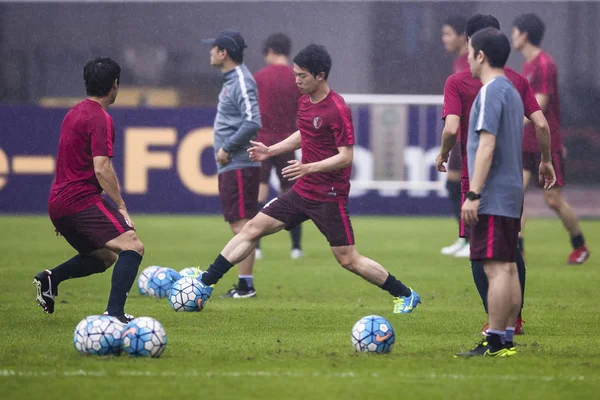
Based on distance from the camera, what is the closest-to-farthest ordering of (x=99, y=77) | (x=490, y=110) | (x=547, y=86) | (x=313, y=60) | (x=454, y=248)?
(x=490, y=110) < (x=99, y=77) < (x=313, y=60) < (x=547, y=86) < (x=454, y=248)

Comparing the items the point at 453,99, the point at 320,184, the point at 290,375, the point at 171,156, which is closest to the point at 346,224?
the point at 320,184

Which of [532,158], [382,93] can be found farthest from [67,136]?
[382,93]

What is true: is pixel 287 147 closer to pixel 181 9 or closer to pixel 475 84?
pixel 475 84

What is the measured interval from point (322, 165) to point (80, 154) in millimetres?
1813

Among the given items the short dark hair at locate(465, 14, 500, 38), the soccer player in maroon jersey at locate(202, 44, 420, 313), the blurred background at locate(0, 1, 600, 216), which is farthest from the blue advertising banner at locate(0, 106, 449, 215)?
the short dark hair at locate(465, 14, 500, 38)

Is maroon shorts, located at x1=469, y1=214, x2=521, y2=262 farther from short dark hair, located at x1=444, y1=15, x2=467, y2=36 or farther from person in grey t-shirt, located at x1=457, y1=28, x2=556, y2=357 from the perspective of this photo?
short dark hair, located at x1=444, y1=15, x2=467, y2=36

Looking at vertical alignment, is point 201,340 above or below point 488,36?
below

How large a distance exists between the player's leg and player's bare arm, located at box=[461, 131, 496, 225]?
243cm

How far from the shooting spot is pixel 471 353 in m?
7.22

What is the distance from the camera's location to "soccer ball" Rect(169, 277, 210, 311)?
9.31 metres

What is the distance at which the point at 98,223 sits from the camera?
26.5ft

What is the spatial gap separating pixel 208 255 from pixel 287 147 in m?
5.06

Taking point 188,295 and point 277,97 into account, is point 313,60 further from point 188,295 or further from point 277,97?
point 277,97

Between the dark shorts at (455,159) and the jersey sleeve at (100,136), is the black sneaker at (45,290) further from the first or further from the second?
the dark shorts at (455,159)
